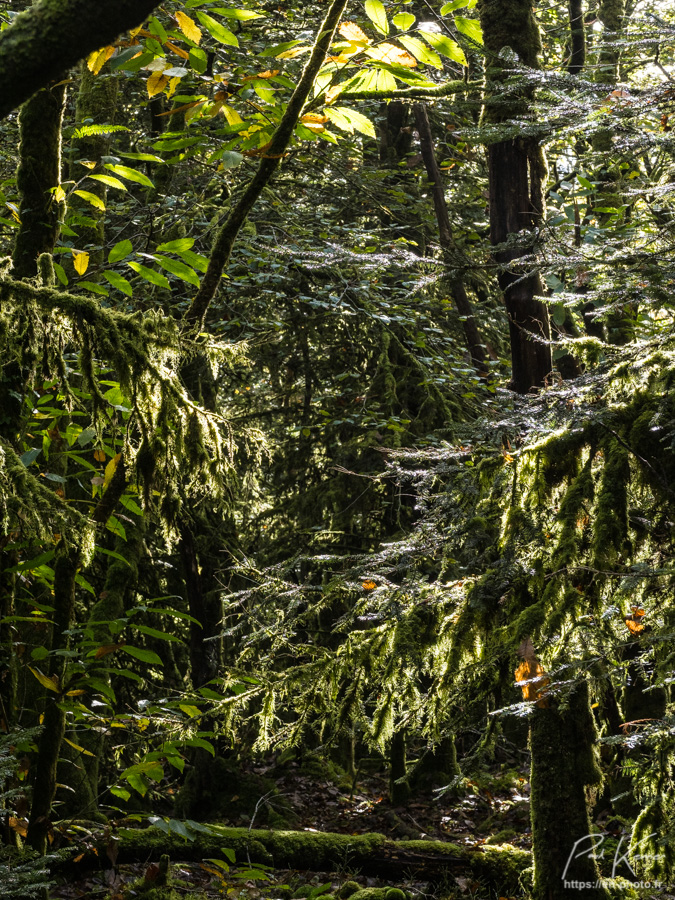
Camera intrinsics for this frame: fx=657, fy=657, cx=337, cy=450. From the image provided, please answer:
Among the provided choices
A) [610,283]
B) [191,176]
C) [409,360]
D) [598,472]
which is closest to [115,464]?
[598,472]

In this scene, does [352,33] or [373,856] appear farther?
[373,856]

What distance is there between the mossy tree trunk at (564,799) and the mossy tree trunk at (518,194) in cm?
222

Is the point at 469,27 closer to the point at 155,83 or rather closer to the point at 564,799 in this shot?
the point at 155,83

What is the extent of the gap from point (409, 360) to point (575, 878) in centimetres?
600

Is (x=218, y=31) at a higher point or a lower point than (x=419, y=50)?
higher

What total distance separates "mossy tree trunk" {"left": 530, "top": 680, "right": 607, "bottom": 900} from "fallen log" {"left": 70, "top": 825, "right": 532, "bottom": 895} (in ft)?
7.05

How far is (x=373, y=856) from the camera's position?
5742 millimetres

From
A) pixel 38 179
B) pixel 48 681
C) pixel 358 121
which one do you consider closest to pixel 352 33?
pixel 358 121

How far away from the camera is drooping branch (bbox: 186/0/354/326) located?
196 cm

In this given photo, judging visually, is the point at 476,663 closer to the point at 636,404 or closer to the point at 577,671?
the point at 577,671

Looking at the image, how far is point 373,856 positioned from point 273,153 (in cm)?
583

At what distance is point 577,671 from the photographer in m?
2.27

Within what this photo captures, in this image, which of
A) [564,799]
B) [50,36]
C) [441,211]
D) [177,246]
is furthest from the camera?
[441,211]

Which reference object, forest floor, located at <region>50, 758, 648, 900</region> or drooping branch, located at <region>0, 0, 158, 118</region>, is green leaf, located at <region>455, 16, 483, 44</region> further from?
forest floor, located at <region>50, 758, 648, 900</region>
